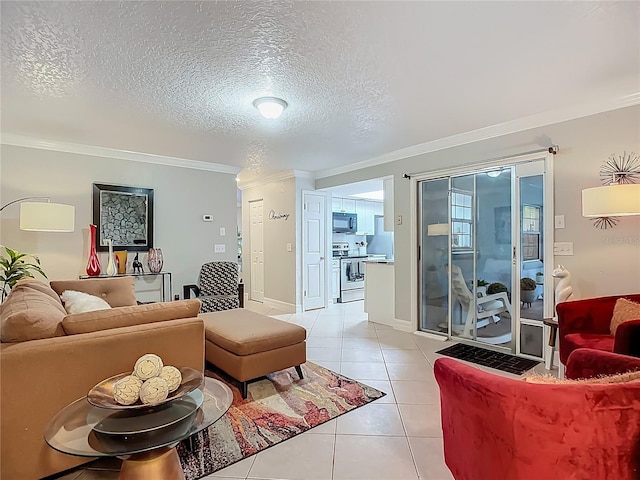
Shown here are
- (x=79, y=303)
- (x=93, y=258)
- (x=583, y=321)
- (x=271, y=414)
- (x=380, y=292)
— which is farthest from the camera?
(x=380, y=292)

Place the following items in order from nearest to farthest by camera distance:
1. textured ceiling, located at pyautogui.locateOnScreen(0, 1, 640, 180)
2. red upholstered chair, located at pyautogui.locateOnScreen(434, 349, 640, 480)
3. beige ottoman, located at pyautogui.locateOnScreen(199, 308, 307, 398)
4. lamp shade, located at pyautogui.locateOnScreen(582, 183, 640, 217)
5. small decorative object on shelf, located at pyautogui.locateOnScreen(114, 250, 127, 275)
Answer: red upholstered chair, located at pyautogui.locateOnScreen(434, 349, 640, 480) → textured ceiling, located at pyautogui.locateOnScreen(0, 1, 640, 180) → lamp shade, located at pyautogui.locateOnScreen(582, 183, 640, 217) → beige ottoman, located at pyautogui.locateOnScreen(199, 308, 307, 398) → small decorative object on shelf, located at pyautogui.locateOnScreen(114, 250, 127, 275)

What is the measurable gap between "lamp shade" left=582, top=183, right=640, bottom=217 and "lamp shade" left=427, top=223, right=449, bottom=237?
172 centimetres

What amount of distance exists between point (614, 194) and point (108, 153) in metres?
5.15

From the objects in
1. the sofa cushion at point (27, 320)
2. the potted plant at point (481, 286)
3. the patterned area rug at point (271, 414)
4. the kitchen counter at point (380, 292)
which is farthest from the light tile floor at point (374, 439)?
the kitchen counter at point (380, 292)

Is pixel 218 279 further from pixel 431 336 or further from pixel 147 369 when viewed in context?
pixel 147 369

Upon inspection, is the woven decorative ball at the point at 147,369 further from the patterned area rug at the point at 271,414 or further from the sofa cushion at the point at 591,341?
the sofa cushion at the point at 591,341

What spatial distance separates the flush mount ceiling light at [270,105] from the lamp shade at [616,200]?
248 centimetres

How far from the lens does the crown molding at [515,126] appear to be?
2781 mm

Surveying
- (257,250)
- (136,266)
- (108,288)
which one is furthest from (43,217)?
(257,250)

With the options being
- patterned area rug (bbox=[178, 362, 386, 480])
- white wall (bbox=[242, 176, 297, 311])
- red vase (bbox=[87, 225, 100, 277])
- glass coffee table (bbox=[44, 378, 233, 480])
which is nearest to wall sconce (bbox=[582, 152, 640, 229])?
patterned area rug (bbox=[178, 362, 386, 480])

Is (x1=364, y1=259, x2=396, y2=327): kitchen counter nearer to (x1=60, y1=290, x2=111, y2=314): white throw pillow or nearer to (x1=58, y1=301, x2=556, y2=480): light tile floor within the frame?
(x1=58, y1=301, x2=556, y2=480): light tile floor

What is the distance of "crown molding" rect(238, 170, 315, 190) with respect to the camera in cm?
574

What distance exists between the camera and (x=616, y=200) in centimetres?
237

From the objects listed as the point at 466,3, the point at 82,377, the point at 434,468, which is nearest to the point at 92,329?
the point at 82,377
